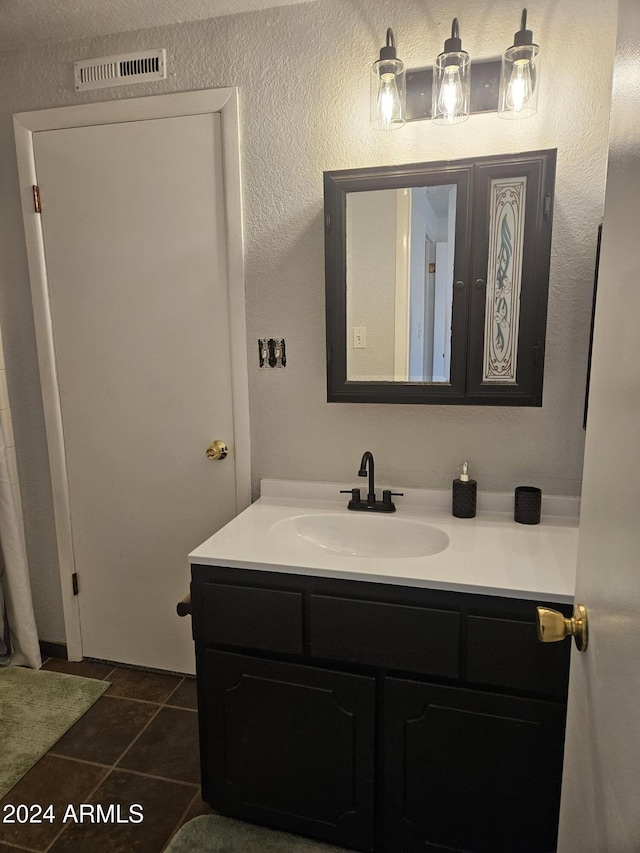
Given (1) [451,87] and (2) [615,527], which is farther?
(1) [451,87]

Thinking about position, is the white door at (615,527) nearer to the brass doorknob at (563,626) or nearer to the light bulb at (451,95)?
the brass doorknob at (563,626)

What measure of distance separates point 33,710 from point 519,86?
2646 millimetres

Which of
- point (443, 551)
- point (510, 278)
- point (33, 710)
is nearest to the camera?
point (443, 551)

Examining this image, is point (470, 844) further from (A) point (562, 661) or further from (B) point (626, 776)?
(B) point (626, 776)

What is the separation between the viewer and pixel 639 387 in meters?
0.59

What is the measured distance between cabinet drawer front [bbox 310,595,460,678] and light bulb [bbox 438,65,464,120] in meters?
1.38

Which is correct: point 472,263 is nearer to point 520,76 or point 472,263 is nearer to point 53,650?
point 520,76

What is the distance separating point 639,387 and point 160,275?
175 centimetres

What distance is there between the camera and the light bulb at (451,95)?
1.56 metres

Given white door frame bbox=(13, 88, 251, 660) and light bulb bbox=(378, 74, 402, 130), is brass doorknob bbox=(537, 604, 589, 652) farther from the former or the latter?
light bulb bbox=(378, 74, 402, 130)

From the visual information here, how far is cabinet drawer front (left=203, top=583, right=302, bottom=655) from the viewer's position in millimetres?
1424

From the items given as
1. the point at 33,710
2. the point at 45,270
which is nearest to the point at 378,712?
the point at 33,710

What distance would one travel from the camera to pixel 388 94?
1631 mm

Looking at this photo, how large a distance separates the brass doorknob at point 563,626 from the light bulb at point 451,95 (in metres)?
1.38
